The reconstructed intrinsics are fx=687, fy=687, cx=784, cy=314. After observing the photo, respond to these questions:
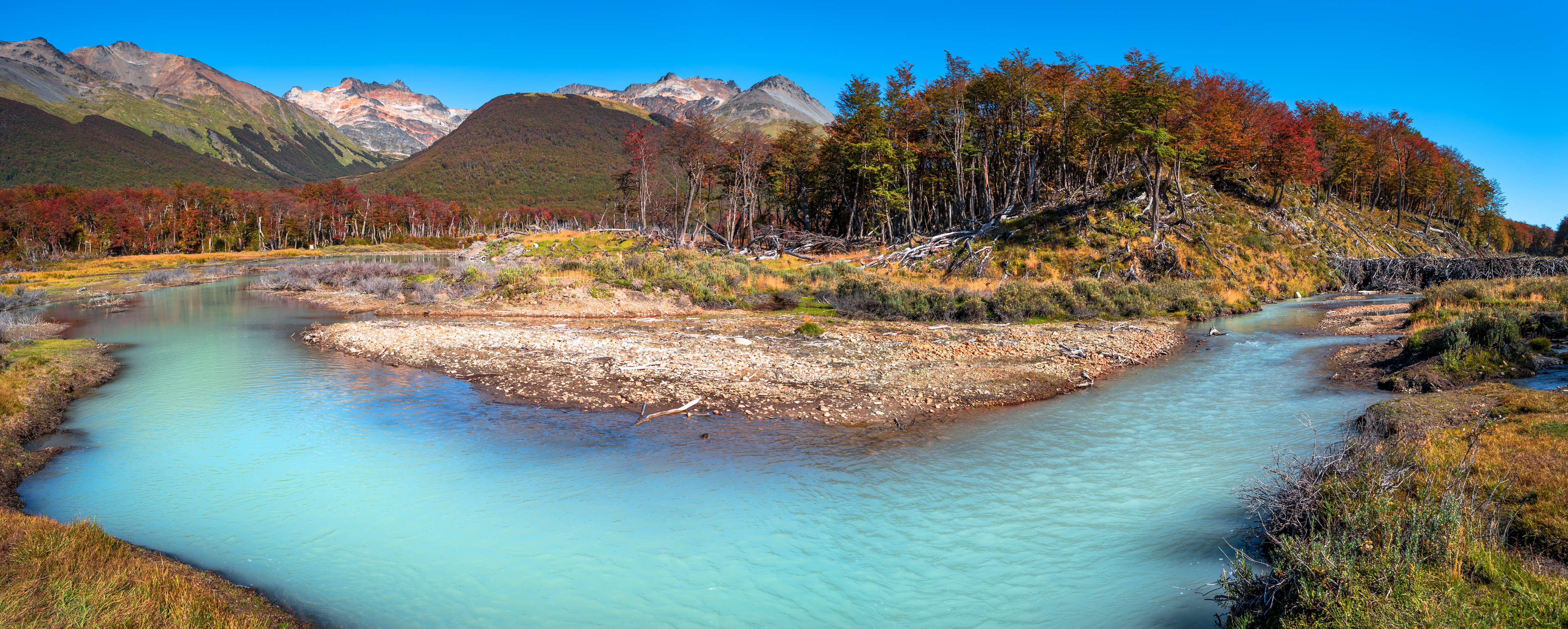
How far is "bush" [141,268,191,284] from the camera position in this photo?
4397cm

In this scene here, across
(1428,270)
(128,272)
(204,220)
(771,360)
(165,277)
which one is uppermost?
(204,220)

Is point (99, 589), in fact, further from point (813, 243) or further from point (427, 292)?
point (813, 243)

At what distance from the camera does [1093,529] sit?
7191 millimetres

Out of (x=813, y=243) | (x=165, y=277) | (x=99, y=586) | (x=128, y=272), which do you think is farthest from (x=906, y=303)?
(x=128, y=272)

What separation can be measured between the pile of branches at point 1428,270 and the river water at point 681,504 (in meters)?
25.7

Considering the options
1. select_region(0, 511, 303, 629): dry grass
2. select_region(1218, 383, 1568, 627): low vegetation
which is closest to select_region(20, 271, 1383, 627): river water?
select_region(0, 511, 303, 629): dry grass

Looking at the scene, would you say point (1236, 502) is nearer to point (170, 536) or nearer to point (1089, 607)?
point (1089, 607)

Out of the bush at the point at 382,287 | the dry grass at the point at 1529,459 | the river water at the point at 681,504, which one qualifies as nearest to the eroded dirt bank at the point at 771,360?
the river water at the point at 681,504

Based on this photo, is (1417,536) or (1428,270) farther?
(1428,270)

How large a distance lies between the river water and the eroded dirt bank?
2.95ft

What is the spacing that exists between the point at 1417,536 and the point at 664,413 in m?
9.31

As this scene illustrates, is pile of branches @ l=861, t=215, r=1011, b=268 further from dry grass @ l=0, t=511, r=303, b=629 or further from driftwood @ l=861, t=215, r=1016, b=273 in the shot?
dry grass @ l=0, t=511, r=303, b=629

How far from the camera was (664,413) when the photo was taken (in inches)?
453

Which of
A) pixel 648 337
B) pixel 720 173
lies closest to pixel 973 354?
pixel 648 337
